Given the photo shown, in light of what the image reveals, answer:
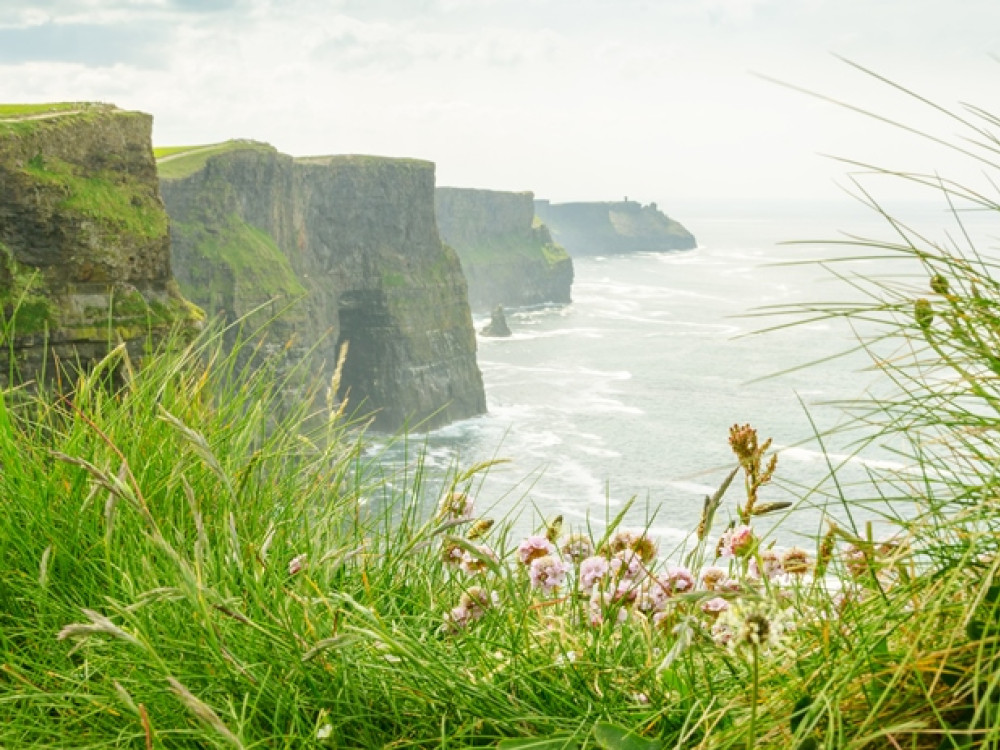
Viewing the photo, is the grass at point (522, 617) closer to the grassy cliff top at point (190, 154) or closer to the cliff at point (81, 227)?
the cliff at point (81, 227)

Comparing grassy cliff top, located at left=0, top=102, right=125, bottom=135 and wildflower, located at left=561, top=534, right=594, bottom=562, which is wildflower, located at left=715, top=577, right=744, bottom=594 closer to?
wildflower, located at left=561, top=534, right=594, bottom=562

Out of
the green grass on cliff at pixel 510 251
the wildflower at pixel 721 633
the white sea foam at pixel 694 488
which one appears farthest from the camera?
the green grass on cliff at pixel 510 251

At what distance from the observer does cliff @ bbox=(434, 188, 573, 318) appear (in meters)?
171

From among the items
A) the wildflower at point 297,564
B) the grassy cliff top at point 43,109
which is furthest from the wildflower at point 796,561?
the grassy cliff top at point 43,109

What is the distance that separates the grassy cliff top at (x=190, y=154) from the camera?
78.1 m

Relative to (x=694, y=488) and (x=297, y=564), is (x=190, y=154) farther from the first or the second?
(x=297, y=564)

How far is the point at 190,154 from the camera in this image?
3297 inches

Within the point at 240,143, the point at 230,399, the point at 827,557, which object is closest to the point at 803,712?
the point at 827,557

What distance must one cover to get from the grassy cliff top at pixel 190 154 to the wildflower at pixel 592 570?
76.3 meters

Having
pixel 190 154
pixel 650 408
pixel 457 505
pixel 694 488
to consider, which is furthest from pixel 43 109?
pixel 650 408

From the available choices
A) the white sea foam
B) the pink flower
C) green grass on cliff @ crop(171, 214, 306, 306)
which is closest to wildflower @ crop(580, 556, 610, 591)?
the pink flower

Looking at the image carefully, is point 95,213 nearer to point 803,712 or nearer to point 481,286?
point 803,712

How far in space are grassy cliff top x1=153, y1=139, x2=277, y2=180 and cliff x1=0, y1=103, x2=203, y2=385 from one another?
124 ft

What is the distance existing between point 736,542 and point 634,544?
0.31 meters
